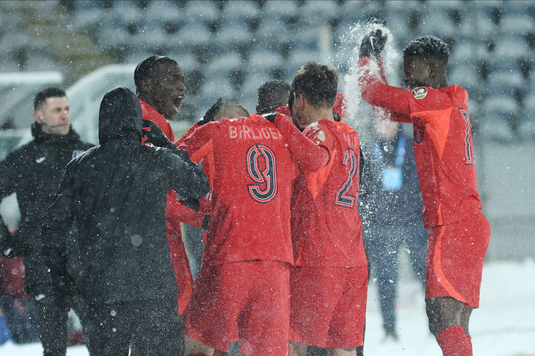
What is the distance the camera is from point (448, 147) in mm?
2414

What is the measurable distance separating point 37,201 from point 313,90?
1703 mm

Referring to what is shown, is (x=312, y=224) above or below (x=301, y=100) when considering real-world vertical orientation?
below

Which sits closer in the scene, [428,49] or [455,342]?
[455,342]

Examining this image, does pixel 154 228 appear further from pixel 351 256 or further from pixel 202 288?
pixel 351 256

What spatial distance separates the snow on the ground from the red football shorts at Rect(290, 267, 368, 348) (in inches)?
57.5

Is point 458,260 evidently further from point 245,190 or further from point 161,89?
point 161,89

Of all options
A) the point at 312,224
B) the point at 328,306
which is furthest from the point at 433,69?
the point at 328,306

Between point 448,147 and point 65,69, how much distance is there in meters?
7.75

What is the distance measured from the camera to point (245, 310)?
2.04 meters

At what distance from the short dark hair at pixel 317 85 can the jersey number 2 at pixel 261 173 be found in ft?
1.11

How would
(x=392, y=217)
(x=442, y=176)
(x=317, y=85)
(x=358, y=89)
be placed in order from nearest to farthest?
(x=317, y=85)
(x=442, y=176)
(x=358, y=89)
(x=392, y=217)

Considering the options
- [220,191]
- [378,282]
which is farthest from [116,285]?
[378,282]

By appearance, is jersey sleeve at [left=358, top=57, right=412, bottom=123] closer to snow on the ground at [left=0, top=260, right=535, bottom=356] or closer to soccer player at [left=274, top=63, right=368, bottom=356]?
soccer player at [left=274, top=63, right=368, bottom=356]

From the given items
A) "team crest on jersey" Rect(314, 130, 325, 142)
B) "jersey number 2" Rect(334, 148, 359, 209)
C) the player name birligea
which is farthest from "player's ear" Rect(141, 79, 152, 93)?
"jersey number 2" Rect(334, 148, 359, 209)
